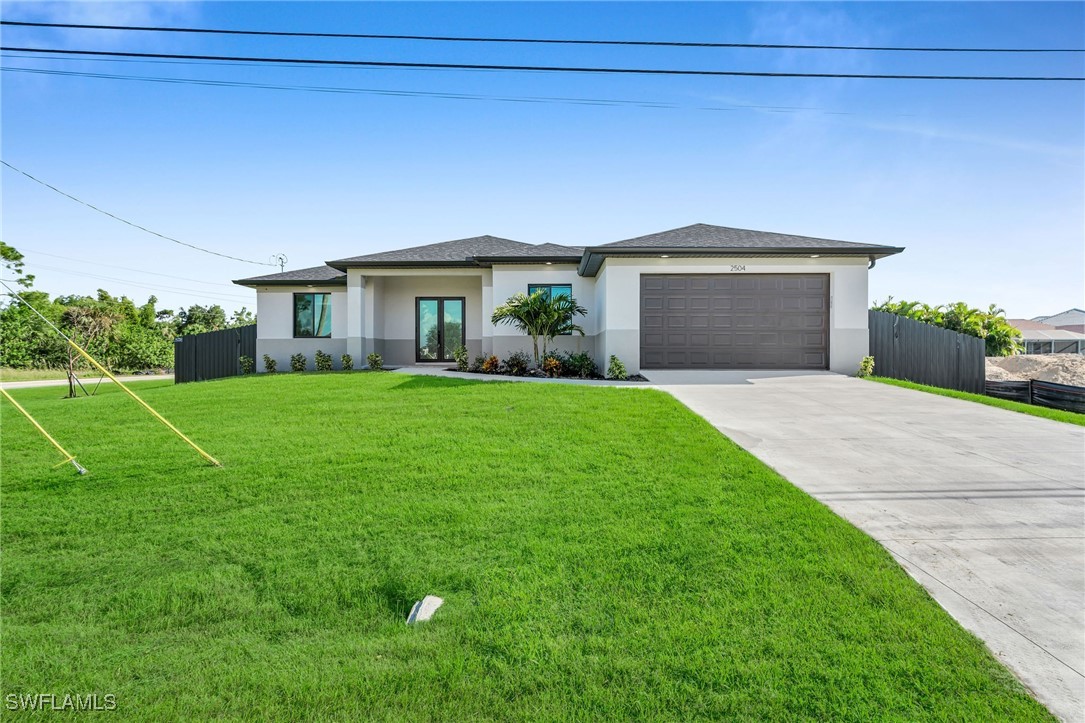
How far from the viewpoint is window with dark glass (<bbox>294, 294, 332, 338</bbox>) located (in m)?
17.7

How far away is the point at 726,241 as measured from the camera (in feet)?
43.6

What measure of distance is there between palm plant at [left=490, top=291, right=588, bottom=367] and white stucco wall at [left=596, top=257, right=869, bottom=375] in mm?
1306

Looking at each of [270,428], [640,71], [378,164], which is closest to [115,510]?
[270,428]

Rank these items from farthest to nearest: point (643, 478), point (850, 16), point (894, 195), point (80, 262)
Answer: point (80, 262) → point (894, 195) → point (850, 16) → point (643, 478)

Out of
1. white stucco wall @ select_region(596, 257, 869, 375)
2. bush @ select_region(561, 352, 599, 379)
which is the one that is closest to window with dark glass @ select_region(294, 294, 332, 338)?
bush @ select_region(561, 352, 599, 379)

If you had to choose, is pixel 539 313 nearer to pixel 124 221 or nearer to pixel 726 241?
pixel 726 241

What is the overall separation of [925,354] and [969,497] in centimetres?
1162

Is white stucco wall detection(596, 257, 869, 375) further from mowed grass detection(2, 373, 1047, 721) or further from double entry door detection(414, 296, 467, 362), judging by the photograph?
mowed grass detection(2, 373, 1047, 721)

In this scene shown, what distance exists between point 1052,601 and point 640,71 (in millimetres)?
7685

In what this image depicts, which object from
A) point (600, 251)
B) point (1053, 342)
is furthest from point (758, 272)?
point (1053, 342)

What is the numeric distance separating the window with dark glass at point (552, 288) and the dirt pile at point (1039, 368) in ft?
58.0

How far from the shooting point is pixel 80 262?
35.6 meters

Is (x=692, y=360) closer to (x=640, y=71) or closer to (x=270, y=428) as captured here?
(x=640, y=71)

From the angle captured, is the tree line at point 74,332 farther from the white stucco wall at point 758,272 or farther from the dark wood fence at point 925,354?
the dark wood fence at point 925,354
